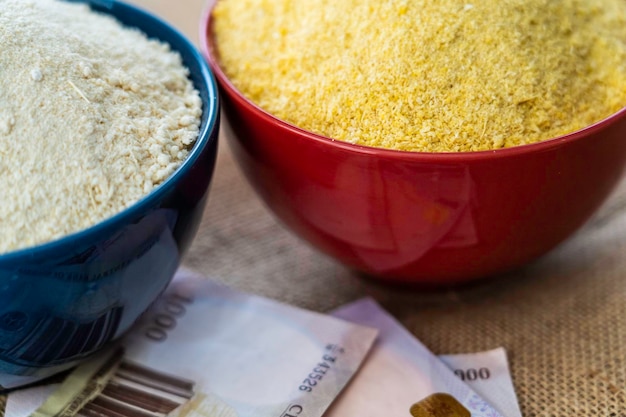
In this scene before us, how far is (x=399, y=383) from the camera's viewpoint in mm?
654

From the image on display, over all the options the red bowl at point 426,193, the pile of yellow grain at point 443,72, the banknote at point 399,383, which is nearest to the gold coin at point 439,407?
the banknote at point 399,383

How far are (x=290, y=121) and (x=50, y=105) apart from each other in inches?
8.1

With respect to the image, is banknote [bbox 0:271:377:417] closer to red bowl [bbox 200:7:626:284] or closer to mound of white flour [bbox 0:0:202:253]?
red bowl [bbox 200:7:626:284]

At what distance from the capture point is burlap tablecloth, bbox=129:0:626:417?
67 centimetres

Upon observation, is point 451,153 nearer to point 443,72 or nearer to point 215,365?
point 443,72

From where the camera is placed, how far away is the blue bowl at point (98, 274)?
501 mm

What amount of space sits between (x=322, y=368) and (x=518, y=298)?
0.25m

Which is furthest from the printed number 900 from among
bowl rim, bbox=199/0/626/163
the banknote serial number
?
bowl rim, bbox=199/0/626/163

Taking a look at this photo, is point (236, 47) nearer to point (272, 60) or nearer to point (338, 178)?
point (272, 60)

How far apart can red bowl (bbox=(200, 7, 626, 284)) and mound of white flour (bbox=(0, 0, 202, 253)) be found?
86mm

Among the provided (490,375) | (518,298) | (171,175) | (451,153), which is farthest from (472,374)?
(171,175)

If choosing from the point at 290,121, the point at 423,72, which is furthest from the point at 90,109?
the point at 423,72

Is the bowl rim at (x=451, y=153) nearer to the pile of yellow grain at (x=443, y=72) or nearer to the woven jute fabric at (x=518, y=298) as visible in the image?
the pile of yellow grain at (x=443, y=72)

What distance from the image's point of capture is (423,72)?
2.02 feet
